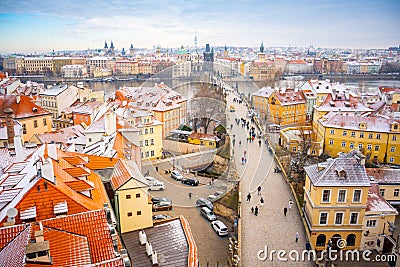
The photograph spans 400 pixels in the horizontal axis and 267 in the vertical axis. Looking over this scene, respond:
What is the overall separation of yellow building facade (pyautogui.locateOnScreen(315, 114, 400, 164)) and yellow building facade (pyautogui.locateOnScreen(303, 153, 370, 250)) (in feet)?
16.8

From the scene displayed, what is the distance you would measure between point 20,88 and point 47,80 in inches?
782

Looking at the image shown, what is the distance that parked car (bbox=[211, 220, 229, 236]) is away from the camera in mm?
6824

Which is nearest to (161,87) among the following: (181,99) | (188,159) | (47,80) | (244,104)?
(181,99)

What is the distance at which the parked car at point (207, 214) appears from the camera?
731 cm

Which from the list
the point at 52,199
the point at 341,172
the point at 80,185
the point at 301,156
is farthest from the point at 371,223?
the point at 52,199

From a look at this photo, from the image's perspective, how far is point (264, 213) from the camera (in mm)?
6902

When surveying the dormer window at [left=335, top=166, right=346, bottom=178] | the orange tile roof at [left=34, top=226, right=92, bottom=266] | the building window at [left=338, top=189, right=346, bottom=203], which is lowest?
the building window at [left=338, top=189, right=346, bottom=203]

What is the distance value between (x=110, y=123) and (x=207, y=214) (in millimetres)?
3108

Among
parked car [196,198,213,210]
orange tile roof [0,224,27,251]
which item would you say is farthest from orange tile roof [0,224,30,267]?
parked car [196,198,213,210]

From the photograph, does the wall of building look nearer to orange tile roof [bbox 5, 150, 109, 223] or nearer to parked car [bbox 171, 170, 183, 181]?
orange tile roof [bbox 5, 150, 109, 223]

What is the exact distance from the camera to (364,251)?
21.7 ft

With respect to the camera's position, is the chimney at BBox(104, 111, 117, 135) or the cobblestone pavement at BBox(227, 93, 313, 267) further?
the chimney at BBox(104, 111, 117, 135)

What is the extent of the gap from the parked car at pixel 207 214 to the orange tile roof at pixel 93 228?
4.05m

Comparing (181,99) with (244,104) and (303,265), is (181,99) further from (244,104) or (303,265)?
(303,265)
